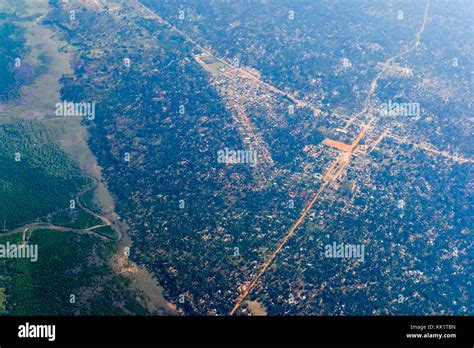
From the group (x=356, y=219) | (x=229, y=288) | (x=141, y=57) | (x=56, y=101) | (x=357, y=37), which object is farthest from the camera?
(x=357, y=37)

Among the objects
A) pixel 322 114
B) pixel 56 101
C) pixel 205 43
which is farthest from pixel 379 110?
pixel 56 101

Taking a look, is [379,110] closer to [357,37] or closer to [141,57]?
[357,37]
